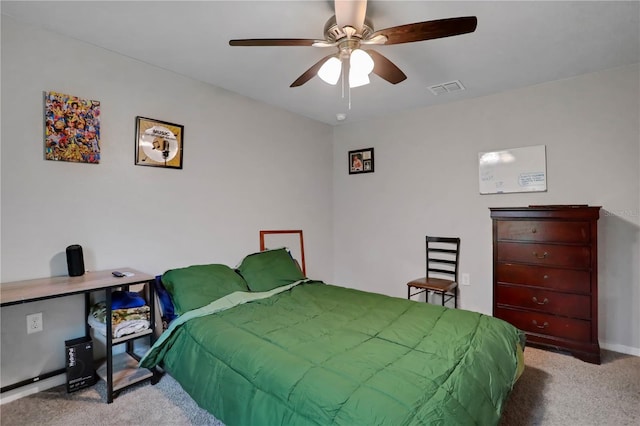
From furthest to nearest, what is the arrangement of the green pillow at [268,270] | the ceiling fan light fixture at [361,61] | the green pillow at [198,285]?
the green pillow at [268,270]
the green pillow at [198,285]
the ceiling fan light fixture at [361,61]

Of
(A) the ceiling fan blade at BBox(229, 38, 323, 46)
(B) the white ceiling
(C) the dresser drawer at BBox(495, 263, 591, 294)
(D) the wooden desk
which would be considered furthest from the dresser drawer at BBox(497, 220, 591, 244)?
(D) the wooden desk

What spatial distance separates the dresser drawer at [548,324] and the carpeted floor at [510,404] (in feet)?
0.93

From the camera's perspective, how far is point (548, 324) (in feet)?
8.64

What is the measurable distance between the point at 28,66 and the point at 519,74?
3809 millimetres

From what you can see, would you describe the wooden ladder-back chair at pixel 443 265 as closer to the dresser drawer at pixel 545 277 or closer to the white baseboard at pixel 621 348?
the dresser drawer at pixel 545 277

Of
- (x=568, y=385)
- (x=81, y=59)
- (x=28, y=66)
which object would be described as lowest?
(x=568, y=385)

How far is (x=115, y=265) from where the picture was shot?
7.94 feet

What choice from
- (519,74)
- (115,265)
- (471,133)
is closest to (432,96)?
(471,133)

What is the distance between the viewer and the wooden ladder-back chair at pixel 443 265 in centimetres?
341

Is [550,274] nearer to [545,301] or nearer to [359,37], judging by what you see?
[545,301]

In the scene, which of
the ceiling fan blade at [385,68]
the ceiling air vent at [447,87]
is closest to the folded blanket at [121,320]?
the ceiling fan blade at [385,68]

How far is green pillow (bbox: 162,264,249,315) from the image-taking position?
234 centimetres

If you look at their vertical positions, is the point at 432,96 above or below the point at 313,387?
above

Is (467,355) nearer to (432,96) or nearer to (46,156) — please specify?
(432,96)
